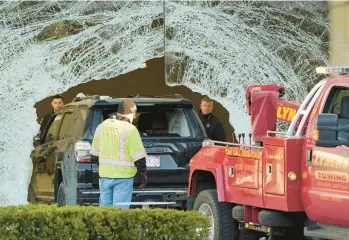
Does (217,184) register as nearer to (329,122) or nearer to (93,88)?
(329,122)

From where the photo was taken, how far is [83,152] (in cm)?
1652

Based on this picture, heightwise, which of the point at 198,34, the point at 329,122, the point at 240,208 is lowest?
the point at 240,208

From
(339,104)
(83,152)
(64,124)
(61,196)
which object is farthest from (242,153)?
(64,124)

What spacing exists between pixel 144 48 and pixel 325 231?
399 inches

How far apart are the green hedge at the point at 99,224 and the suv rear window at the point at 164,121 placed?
609cm

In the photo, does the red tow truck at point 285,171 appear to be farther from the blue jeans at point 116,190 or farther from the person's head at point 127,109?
the person's head at point 127,109

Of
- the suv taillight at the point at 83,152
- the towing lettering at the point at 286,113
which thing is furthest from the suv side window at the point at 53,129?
the towing lettering at the point at 286,113

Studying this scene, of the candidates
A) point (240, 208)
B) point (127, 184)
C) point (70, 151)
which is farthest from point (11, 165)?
point (240, 208)

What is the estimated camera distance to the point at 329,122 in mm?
11508

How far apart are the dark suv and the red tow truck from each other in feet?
4.50

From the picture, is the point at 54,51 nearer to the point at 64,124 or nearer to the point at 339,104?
the point at 64,124

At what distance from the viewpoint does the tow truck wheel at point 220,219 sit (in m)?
14.4

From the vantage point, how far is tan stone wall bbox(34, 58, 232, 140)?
73.0ft

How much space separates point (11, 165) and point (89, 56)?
2.23 m
